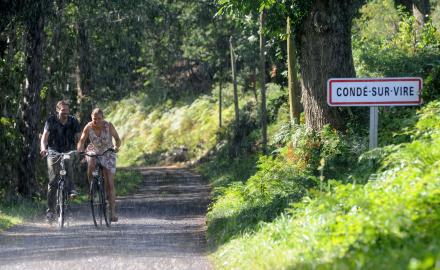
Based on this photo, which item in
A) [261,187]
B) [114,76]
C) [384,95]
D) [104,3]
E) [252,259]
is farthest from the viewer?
[114,76]

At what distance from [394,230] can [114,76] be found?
26.2 m

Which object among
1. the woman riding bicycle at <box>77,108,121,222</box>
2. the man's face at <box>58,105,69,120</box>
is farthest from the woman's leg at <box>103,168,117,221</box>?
the man's face at <box>58,105,69,120</box>

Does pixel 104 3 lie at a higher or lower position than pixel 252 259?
higher

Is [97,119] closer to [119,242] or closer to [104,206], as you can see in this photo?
[104,206]

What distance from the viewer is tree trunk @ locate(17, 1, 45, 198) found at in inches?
779

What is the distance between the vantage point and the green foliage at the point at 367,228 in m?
6.56

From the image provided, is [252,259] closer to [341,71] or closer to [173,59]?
[341,71]

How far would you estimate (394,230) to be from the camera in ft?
22.4

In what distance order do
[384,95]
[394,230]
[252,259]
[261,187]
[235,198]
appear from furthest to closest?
[235,198] → [261,187] → [384,95] → [252,259] → [394,230]

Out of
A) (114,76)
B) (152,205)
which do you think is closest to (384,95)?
(152,205)

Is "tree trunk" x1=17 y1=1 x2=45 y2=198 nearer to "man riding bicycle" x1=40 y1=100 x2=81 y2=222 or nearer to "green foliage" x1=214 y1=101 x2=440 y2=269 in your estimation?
"man riding bicycle" x1=40 y1=100 x2=81 y2=222

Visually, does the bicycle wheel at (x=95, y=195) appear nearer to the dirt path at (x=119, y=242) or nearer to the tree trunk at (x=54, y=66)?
the dirt path at (x=119, y=242)

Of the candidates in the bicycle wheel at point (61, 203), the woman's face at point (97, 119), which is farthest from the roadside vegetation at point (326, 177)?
the woman's face at point (97, 119)

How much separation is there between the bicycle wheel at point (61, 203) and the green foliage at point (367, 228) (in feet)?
14.9
